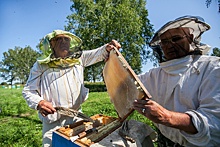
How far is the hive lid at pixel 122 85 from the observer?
1.39 metres

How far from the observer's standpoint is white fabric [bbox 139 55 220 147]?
4.72 ft

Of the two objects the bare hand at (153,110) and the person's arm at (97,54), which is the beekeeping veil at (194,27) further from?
the bare hand at (153,110)

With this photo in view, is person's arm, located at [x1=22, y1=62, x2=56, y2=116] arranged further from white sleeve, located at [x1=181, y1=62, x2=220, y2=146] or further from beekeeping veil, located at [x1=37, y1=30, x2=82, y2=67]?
white sleeve, located at [x1=181, y1=62, x2=220, y2=146]

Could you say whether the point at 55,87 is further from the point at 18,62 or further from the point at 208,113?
the point at 18,62

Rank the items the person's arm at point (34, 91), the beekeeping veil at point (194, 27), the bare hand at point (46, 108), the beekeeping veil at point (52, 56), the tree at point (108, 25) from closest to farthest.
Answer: the beekeeping veil at point (194, 27)
the bare hand at point (46, 108)
the person's arm at point (34, 91)
the beekeeping veil at point (52, 56)
the tree at point (108, 25)

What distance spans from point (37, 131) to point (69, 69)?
4267mm

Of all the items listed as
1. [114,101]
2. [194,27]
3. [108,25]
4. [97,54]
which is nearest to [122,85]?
[114,101]

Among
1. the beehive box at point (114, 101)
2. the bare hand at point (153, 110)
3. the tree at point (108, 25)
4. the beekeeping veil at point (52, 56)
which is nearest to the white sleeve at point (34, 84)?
the beekeeping veil at point (52, 56)

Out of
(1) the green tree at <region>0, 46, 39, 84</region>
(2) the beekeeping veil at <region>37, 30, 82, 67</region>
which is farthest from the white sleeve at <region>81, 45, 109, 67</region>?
(1) the green tree at <region>0, 46, 39, 84</region>

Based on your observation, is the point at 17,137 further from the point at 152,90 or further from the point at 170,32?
the point at 170,32

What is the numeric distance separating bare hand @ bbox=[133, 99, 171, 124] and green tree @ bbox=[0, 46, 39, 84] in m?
69.0

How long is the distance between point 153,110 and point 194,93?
488 millimetres

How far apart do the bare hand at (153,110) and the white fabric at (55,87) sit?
1.21 meters

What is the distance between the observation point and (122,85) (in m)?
1.69
